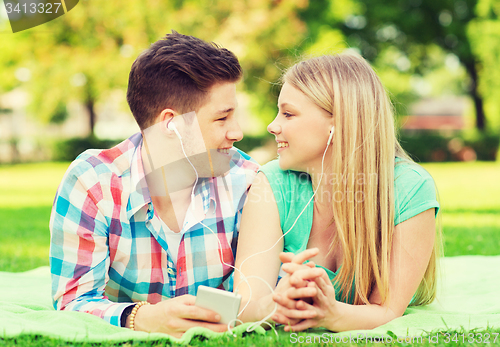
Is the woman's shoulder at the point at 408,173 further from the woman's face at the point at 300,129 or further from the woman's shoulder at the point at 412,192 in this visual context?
the woman's face at the point at 300,129

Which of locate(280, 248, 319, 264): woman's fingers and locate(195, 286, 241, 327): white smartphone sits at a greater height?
locate(280, 248, 319, 264): woman's fingers

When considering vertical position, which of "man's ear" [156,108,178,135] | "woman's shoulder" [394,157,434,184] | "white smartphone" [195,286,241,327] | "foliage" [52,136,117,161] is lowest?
"white smartphone" [195,286,241,327]

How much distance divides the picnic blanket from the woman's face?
961 millimetres

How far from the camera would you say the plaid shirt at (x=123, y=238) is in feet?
8.13

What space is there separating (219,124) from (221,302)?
107 cm

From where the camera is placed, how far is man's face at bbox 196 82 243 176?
2.77 m

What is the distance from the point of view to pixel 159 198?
2.76 meters

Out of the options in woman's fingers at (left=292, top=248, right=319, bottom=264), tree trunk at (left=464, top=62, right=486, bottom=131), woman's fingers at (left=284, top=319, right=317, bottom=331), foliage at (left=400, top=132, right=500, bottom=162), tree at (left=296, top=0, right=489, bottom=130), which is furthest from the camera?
tree trunk at (left=464, top=62, right=486, bottom=131)

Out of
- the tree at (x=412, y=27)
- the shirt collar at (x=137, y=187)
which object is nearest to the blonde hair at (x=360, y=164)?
the shirt collar at (x=137, y=187)

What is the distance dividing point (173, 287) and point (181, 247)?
25 cm

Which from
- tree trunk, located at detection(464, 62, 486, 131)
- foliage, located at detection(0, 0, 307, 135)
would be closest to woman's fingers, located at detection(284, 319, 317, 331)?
foliage, located at detection(0, 0, 307, 135)

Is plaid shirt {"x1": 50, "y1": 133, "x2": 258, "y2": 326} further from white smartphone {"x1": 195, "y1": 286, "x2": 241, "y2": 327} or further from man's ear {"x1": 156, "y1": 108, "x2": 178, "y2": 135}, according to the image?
white smartphone {"x1": 195, "y1": 286, "x2": 241, "y2": 327}

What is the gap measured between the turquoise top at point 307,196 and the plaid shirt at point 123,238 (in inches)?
9.1

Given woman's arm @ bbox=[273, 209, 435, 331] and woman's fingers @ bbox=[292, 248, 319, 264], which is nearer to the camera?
woman's fingers @ bbox=[292, 248, 319, 264]
